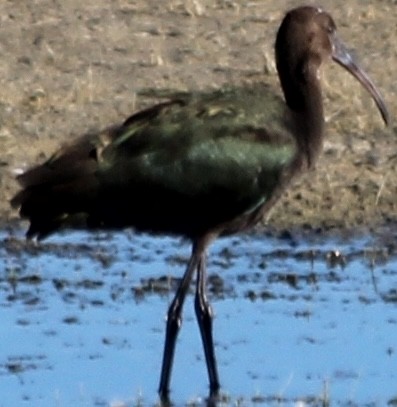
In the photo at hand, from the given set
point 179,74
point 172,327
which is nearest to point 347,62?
point 172,327

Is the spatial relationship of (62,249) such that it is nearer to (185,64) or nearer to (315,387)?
(315,387)

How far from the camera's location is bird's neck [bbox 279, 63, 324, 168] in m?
9.65

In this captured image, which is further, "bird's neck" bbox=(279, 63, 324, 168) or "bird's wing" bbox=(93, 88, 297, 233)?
"bird's neck" bbox=(279, 63, 324, 168)

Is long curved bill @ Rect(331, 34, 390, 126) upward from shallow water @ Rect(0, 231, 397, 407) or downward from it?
upward

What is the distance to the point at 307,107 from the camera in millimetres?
9734

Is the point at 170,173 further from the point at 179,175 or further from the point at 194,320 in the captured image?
the point at 194,320

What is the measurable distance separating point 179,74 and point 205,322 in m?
5.46

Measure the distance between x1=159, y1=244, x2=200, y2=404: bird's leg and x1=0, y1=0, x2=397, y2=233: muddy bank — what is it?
263 centimetres

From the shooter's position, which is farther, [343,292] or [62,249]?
[62,249]

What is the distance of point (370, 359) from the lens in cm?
967

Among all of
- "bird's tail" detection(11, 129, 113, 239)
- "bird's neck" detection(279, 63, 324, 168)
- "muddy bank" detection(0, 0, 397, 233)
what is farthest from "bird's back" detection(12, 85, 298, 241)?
"muddy bank" detection(0, 0, 397, 233)

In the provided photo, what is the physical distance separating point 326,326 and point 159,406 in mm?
1274

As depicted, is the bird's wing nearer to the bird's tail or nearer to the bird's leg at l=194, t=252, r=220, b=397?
the bird's tail

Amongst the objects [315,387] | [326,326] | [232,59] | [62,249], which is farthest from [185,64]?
[315,387]
